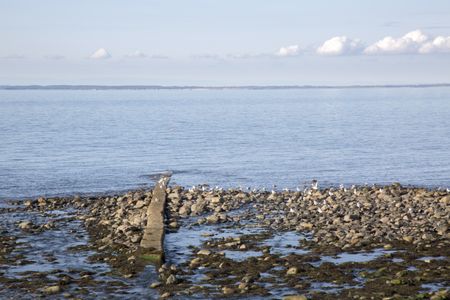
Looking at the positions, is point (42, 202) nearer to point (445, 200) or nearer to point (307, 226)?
point (307, 226)

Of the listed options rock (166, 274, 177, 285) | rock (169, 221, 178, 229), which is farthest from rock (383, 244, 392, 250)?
rock (169, 221, 178, 229)

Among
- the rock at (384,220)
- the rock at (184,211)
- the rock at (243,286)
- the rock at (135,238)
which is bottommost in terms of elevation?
the rock at (184,211)

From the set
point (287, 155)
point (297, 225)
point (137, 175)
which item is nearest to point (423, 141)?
point (287, 155)

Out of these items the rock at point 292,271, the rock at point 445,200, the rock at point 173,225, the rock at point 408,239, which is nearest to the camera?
the rock at point 292,271

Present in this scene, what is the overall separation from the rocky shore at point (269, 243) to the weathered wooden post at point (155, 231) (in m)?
0.27

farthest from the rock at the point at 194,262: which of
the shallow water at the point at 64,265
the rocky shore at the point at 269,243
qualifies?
the shallow water at the point at 64,265

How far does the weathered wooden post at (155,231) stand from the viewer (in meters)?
21.3

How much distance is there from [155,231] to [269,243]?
13.9ft

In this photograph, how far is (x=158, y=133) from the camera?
90750mm

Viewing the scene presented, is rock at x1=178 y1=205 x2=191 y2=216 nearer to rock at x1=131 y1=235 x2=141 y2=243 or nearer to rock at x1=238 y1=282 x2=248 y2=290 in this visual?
rock at x1=131 y1=235 x2=141 y2=243

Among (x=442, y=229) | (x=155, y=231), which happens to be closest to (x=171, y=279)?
(x=155, y=231)

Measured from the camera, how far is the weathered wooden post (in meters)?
21.3

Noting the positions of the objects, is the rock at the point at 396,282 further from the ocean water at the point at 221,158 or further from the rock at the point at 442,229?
the ocean water at the point at 221,158

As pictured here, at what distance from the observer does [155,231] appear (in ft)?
81.5
